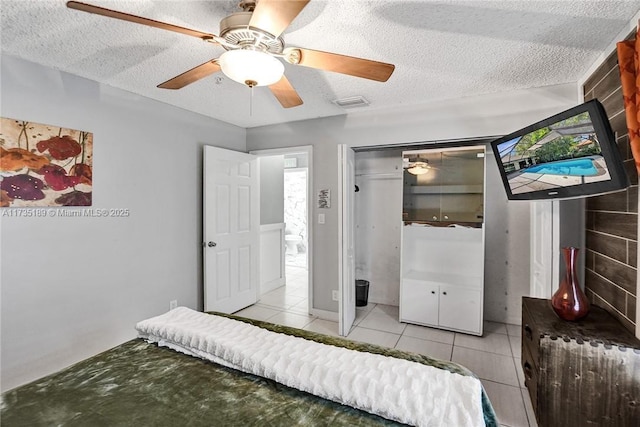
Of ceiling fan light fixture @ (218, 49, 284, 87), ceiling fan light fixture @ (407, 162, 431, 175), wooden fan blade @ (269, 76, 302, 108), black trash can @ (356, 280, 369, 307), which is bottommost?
black trash can @ (356, 280, 369, 307)

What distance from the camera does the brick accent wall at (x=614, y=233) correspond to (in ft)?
5.56

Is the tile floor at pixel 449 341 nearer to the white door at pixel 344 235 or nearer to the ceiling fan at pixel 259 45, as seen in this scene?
the white door at pixel 344 235

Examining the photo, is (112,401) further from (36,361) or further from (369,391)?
(36,361)

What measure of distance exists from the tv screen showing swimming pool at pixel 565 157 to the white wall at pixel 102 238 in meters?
2.98

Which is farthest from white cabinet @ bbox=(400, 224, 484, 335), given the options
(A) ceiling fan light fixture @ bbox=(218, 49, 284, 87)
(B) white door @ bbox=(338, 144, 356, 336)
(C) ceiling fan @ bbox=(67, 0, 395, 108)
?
(A) ceiling fan light fixture @ bbox=(218, 49, 284, 87)

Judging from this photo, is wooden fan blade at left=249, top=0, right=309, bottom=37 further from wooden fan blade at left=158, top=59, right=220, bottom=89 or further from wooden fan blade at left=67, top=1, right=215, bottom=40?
wooden fan blade at left=158, top=59, right=220, bottom=89

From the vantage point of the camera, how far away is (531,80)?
249 cm

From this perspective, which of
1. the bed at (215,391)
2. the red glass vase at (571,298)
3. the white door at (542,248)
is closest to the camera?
the bed at (215,391)

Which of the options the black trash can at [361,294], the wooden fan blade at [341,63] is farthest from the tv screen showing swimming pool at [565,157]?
the black trash can at [361,294]

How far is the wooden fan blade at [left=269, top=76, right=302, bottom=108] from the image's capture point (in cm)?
181

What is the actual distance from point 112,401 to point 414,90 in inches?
113

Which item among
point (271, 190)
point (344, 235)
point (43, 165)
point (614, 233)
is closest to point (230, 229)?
point (271, 190)

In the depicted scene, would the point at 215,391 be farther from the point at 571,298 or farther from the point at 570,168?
the point at 570,168

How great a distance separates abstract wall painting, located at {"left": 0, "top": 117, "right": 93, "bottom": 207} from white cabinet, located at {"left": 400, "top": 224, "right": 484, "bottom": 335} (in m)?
3.18
